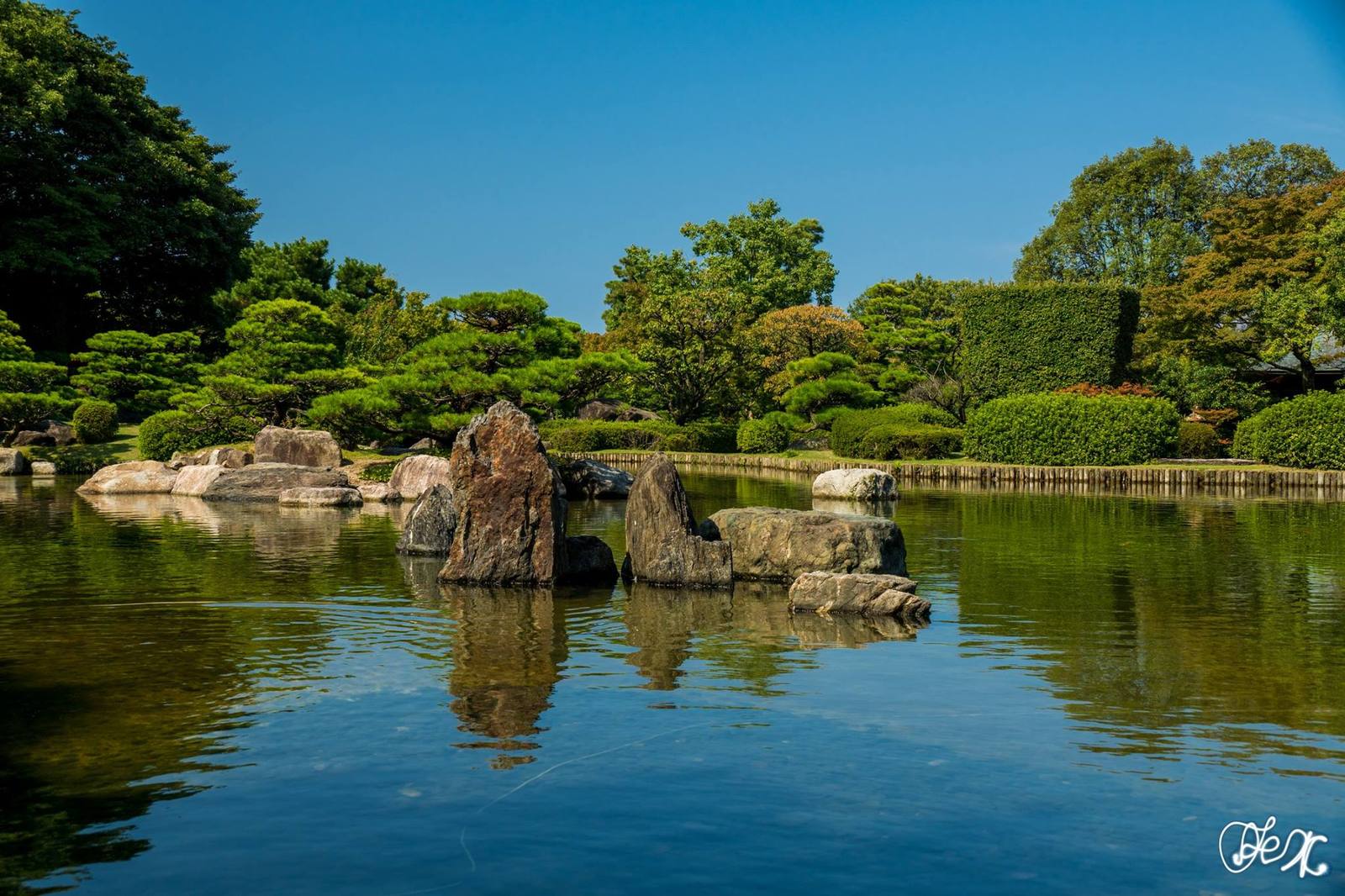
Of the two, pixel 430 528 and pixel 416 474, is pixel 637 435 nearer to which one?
pixel 416 474

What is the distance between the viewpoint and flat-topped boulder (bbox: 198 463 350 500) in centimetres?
2927

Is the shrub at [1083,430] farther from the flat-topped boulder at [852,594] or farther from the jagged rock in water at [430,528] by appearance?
the flat-topped boulder at [852,594]

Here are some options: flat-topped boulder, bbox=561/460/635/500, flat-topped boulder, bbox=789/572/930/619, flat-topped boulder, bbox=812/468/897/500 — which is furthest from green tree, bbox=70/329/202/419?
flat-topped boulder, bbox=789/572/930/619

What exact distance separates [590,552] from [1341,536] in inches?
557

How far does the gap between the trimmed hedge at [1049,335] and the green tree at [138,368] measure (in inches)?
1219

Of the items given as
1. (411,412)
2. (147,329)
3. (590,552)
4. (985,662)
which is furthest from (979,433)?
(147,329)

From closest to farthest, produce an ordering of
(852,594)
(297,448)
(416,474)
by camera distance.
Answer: (852,594), (416,474), (297,448)

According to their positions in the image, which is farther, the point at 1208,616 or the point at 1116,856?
the point at 1208,616

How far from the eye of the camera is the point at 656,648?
11.5 metres

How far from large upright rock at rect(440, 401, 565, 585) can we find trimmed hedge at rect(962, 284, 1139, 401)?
35.4m

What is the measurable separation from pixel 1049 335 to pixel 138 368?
36.1 m

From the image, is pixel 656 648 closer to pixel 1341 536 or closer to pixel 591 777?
pixel 591 777

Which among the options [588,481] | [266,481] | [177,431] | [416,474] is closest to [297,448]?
[266,481]

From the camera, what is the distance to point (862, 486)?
29.3m
